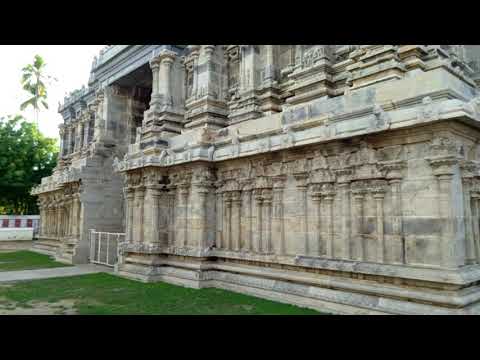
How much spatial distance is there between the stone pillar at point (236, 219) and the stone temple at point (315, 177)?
0.10 ft

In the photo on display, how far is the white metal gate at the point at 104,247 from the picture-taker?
1488cm

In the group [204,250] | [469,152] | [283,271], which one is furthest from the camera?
[204,250]

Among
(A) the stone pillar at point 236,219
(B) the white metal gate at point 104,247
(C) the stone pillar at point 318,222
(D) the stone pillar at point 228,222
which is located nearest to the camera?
(C) the stone pillar at point 318,222

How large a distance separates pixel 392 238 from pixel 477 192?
Answer: 5.78ft

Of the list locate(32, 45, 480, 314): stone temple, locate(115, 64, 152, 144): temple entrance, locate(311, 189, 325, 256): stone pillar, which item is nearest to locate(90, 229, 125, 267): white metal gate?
locate(32, 45, 480, 314): stone temple

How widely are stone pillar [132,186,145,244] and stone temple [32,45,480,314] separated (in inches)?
2.8

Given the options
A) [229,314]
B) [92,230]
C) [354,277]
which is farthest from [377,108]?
[92,230]

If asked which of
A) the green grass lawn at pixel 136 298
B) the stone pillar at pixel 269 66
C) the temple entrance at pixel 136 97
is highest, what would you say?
the temple entrance at pixel 136 97

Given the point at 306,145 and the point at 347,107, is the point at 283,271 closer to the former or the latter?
the point at 306,145

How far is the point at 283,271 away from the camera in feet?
28.5

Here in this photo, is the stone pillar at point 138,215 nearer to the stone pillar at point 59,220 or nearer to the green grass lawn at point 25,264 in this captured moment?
the green grass lawn at point 25,264

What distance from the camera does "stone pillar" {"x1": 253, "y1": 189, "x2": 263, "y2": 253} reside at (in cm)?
938

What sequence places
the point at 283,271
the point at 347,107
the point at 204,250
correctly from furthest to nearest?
the point at 204,250 < the point at 283,271 < the point at 347,107

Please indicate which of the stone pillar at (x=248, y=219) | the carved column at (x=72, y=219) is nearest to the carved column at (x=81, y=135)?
the carved column at (x=72, y=219)
